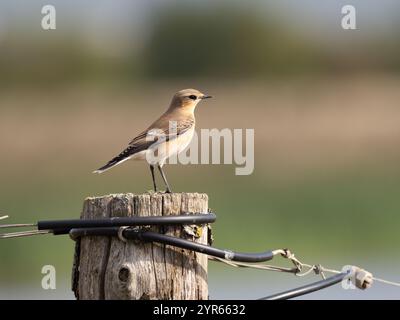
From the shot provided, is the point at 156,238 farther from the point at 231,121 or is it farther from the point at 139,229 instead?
the point at 231,121

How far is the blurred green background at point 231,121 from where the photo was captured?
520 inches

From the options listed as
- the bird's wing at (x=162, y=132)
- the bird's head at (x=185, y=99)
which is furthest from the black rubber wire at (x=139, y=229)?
the bird's head at (x=185, y=99)

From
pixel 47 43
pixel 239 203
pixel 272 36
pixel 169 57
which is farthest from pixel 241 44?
pixel 239 203

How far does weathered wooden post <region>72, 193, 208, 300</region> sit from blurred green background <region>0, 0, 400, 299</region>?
573cm

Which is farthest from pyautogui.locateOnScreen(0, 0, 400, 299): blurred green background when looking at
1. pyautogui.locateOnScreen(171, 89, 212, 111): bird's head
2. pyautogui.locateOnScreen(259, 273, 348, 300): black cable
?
pyautogui.locateOnScreen(259, 273, 348, 300): black cable

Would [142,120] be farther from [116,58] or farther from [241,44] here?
[241,44]

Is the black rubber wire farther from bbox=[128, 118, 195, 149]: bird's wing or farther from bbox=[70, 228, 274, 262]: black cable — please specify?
bbox=[128, 118, 195, 149]: bird's wing

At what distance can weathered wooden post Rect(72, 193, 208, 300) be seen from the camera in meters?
5.13

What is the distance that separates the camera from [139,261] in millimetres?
5148

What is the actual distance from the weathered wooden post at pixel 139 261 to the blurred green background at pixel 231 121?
5.73 m

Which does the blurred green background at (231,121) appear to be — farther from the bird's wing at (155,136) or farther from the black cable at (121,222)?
the black cable at (121,222)

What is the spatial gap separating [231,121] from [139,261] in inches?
531

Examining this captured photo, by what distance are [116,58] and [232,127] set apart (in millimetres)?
8669

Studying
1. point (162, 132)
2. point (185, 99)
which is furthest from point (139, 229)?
point (185, 99)
